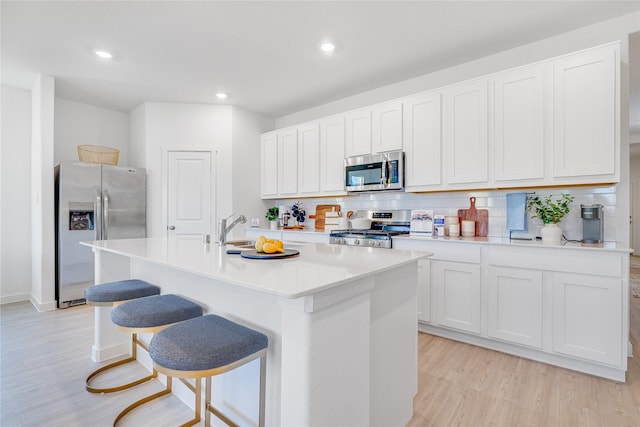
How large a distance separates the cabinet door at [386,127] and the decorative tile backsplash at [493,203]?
60 cm

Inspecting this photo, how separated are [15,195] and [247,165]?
292cm

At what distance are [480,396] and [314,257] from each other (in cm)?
140

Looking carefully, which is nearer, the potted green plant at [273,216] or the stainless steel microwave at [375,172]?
the stainless steel microwave at [375,172]

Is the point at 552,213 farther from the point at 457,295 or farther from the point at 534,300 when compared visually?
the point at 457,295

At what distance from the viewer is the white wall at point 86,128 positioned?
437 centimetres

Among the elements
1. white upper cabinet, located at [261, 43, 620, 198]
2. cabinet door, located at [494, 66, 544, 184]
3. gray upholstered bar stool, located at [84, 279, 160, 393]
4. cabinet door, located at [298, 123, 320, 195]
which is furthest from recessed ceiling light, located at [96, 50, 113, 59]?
cabinet door, located at [494, 66, 544, 184]

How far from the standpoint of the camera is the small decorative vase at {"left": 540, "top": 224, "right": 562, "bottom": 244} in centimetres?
251

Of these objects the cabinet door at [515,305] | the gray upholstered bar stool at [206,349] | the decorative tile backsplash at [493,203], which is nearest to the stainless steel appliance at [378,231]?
the decorative tile backsplash at [493,203]

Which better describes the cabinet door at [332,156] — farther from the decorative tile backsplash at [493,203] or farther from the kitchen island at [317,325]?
the kitchen island at [317,325]

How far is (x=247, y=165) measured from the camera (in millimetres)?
4812

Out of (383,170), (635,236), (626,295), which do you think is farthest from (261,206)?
(635,236)

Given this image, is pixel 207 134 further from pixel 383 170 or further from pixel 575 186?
pixel 575 186

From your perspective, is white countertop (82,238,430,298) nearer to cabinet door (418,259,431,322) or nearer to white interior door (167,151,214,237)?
cabinet door (418,259,431,322)

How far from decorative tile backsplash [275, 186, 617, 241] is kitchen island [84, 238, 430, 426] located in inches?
70.0
